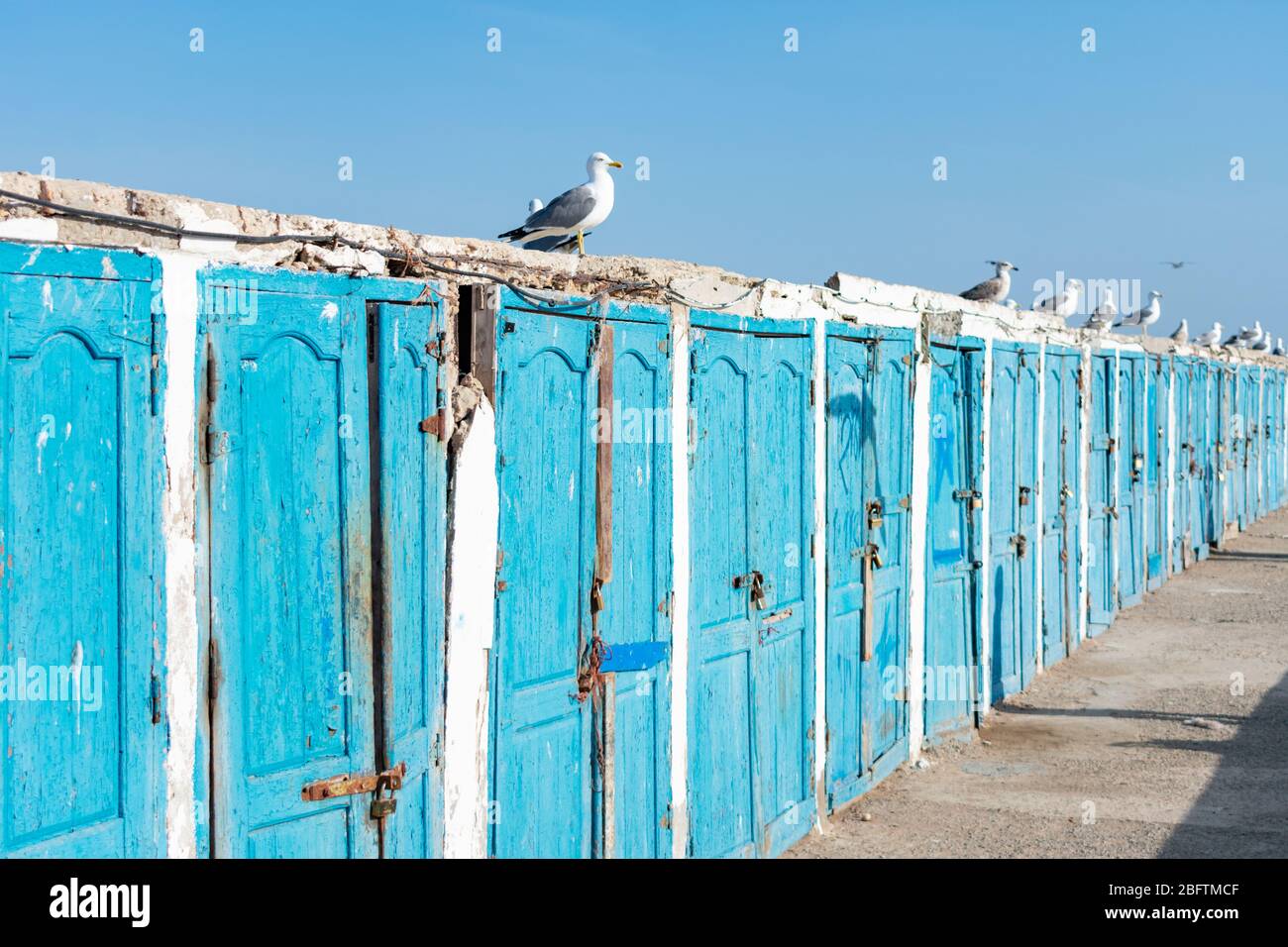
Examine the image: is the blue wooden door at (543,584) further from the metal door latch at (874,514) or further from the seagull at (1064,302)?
the seagull at (1064,302)

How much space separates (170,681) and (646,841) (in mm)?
2791

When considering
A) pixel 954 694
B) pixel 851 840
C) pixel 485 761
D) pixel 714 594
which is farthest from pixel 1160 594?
pixel 485 761

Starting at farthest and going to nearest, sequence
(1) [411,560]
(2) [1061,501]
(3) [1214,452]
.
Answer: (3) [1214,452], (2) [1061,501], (1) [411,560]

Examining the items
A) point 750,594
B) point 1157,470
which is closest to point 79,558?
point 750,594

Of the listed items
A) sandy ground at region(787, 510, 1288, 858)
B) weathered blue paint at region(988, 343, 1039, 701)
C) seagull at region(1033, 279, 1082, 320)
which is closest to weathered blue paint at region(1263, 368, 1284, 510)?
seagull at region(1033, 279, 1082, 320)

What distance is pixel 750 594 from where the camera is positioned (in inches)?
263

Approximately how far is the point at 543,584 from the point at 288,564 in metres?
1.37

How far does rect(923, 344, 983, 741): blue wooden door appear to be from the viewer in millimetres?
9305

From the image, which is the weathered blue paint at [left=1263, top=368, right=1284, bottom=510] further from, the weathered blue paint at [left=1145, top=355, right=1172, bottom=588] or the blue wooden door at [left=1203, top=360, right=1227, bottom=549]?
the weathered blue paint at [left=1145, top=355, right=1172, bottom=588]

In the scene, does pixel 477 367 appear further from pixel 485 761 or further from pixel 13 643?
pixel 13 643

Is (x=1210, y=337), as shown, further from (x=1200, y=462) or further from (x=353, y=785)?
(x=353, y=785)

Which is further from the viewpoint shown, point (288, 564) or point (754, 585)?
point (754, 585)

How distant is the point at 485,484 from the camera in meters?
4.62

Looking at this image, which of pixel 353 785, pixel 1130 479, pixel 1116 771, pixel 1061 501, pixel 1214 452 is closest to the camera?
pixel 353 785
